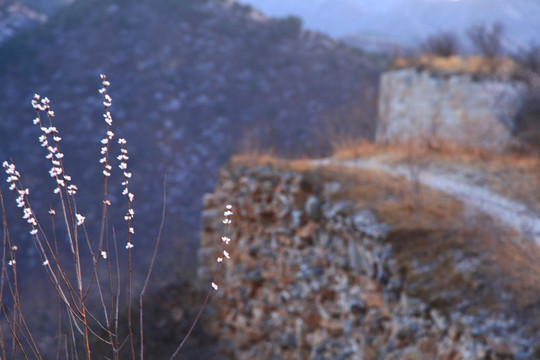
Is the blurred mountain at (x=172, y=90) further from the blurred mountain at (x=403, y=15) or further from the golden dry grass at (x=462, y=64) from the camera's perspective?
the blurred mountain at (x=403, y=15)

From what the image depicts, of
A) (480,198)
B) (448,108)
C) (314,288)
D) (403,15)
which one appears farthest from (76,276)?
(403,15)

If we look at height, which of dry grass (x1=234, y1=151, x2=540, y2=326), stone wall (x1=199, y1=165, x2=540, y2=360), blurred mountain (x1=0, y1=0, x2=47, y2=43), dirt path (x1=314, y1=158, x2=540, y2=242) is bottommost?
stone wall (x1=199, y1=165, x2=540, y2=360)

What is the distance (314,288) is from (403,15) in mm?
50898

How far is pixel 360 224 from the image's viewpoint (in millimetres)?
6254

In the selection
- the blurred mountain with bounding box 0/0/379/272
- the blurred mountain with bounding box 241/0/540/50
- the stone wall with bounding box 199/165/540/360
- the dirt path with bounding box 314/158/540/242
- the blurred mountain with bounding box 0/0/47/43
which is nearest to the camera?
the stone wall with bounding box 199/165/540/360

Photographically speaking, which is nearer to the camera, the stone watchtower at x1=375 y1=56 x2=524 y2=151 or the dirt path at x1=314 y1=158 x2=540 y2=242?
the dirt path at x1=314 y1=158 x2=540 y2=242

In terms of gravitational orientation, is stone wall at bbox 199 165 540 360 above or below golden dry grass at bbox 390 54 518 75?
below

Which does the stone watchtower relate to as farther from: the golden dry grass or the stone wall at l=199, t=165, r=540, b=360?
the stone wall at l=199, t=165, r=540, b=360

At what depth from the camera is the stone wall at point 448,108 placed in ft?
38.1

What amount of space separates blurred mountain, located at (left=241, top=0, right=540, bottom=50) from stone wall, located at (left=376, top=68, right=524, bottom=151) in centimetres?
1958

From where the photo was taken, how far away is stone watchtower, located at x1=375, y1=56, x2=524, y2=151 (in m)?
11.6

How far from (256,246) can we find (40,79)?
24.0 m

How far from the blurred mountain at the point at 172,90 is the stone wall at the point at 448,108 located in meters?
4.26

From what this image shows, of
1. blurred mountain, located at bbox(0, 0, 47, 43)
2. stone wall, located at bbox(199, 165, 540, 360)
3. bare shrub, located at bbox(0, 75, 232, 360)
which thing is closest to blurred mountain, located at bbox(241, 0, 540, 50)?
blurred mountain, located at bbox(0, 0, 47, 43)
